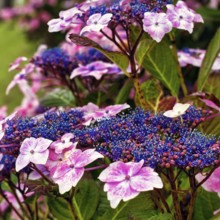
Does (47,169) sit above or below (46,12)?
above

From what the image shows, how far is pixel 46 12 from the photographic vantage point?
5336mm

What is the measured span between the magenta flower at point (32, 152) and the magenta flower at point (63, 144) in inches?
0.8

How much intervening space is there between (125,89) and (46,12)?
12.6 ft

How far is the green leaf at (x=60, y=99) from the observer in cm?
182

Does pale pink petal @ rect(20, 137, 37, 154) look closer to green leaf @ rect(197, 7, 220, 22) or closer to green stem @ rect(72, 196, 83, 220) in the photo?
green stem @ rect(72, 196, 83, 220)

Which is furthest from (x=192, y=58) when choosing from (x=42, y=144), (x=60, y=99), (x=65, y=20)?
(x=42, y=144)

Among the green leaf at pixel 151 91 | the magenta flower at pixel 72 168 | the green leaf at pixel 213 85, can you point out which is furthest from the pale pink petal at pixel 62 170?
the green leaf at pixel 213 85

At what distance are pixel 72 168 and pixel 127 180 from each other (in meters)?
0.12

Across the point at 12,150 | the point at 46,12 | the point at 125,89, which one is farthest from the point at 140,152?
the point at 46,12

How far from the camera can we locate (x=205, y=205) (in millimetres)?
1357

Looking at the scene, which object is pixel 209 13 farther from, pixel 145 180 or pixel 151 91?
pixel 145 180

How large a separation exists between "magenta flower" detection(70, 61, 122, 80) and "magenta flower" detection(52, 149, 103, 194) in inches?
18.6

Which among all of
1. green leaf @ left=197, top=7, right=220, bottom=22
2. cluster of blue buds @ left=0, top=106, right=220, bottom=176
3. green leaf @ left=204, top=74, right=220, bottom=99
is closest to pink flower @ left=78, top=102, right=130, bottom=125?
cluster of blue buds @ left=0, top=106, right=220, bottom=176

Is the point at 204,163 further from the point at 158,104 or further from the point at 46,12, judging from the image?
the point at 46,12
